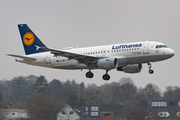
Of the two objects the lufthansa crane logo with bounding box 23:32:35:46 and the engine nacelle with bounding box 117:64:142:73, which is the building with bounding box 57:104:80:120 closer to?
the lufthansa crane logo with bounding box 23:32:35:46

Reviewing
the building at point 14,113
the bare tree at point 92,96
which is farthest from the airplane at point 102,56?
the bare tree at point 92,96

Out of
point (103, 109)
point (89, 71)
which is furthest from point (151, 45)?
point (103, 109)

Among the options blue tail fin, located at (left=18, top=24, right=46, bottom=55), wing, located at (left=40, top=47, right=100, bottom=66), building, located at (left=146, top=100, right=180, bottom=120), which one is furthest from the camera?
building, located at (left=146, top=100, right=180, bottom=120)

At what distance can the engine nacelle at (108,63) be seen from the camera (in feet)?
146

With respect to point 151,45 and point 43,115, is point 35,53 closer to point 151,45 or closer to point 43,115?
point 43,115

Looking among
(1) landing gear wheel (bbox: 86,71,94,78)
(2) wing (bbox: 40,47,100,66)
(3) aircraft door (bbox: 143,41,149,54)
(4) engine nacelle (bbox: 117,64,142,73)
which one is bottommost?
(1) landing gear wheel (bbox: 86,71,94,78)

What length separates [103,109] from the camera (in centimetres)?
7400

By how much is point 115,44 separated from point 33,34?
13050 mm

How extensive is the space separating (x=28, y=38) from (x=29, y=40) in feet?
1.22

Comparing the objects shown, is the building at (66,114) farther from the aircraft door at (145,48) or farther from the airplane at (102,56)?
the aircraft door at (145,48)

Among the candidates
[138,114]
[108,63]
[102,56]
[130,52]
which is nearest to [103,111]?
[138,114]

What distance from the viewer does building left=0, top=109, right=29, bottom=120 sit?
53159 mm

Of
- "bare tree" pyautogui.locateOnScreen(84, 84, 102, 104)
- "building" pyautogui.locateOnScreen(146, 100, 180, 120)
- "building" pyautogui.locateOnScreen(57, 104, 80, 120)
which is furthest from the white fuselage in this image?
"bare tree" pyautogui.locateOnScreen(84, 84, 102, 104)

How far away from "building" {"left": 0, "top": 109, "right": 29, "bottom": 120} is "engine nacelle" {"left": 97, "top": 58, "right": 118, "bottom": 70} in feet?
51.9
